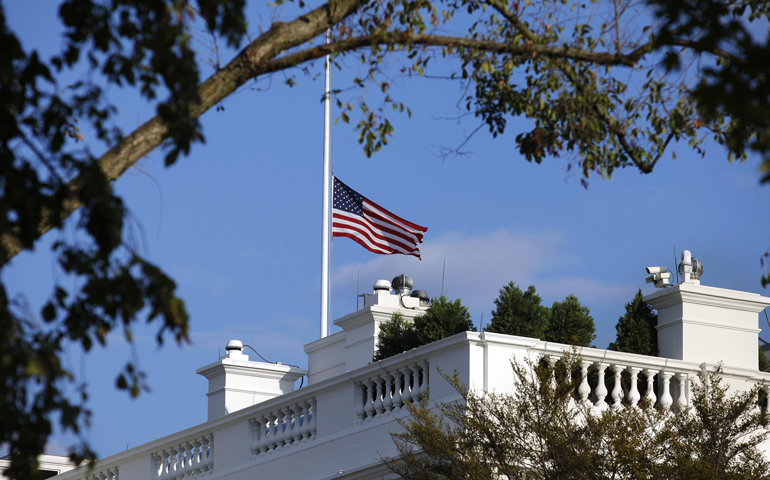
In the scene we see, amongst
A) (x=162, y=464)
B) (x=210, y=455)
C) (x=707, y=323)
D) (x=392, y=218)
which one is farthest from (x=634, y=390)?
(x=162, y=464)

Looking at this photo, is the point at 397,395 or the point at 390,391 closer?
the point at 397,395

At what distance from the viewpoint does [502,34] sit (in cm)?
888

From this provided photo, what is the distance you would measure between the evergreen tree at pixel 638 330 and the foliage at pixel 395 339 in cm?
295

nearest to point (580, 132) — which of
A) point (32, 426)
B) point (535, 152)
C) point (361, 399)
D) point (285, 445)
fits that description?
point (535, 152)

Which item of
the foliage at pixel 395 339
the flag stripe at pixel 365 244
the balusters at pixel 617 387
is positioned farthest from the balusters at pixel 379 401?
the flag stripe at pixel 365 244

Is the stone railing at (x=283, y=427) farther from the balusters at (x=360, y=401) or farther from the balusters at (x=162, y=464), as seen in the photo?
the balusters at (x=162, y=464)

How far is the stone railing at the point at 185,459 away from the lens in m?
16.5

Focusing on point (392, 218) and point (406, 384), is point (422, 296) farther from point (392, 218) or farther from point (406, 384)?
point (406, 384)

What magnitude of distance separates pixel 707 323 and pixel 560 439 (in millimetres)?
4637

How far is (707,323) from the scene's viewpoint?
14898mm

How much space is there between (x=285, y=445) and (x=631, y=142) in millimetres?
8035

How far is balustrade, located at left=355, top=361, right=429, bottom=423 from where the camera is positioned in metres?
13.1

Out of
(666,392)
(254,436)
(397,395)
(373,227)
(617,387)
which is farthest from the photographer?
(373,227)

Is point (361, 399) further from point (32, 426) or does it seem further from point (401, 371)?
point (32, 426)
